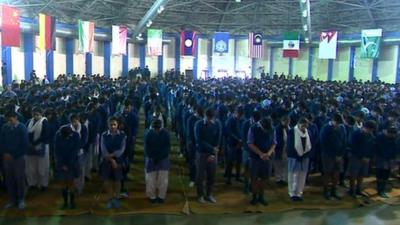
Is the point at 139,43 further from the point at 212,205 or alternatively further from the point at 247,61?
the point at 212,205

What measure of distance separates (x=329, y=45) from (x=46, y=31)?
58.2 ft

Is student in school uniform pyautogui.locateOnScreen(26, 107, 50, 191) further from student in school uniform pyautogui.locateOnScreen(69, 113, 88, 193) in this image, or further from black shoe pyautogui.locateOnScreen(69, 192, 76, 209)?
black shoe pyautogui.locateOnScreen(69, 192, 76, 209)

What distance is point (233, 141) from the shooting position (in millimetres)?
9750

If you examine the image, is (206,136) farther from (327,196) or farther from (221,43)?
(221,43)

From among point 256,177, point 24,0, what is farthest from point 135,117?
point 24,0

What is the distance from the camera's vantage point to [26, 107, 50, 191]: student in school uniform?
8.44m

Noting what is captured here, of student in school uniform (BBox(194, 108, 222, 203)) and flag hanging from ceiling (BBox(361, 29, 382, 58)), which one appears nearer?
student in school uniform (BBox(194, 108, 222, 203))

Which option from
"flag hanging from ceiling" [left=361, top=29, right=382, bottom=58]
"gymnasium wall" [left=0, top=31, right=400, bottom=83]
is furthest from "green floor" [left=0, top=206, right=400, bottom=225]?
"flag hanging from ceiling" [left=361, top=29, right=382, bottom=58]

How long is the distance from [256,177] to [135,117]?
3.28 meters

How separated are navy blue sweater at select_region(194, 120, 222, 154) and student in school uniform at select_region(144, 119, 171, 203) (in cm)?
59

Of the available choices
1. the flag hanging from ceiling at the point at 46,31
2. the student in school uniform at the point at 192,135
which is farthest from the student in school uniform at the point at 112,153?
the flag hanging from ceiling at the point at 46,31

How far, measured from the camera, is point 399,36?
30.8 meters

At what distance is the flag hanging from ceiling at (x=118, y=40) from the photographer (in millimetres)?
28266

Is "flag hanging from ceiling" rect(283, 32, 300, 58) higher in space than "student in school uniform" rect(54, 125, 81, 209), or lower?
higher
